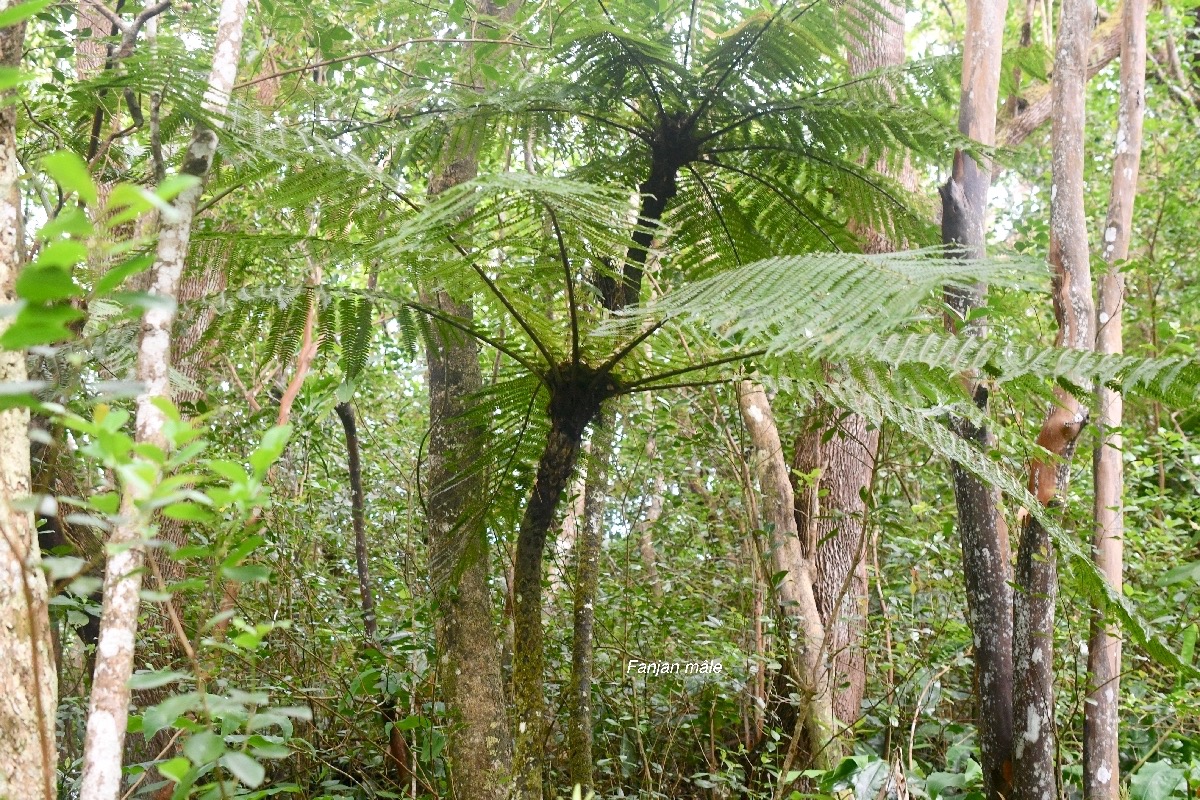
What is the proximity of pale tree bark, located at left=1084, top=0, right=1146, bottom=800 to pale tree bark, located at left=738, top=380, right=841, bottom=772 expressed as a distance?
0.86m

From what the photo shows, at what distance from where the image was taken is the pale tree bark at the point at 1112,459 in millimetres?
2523

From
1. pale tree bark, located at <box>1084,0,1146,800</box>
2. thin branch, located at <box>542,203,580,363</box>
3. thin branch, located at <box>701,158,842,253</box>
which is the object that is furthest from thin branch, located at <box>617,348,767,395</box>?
pale tree bark, located at <box>1084,0,1146,800</box>

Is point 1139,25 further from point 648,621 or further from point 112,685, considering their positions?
point 112,685

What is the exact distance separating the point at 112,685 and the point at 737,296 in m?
1.10

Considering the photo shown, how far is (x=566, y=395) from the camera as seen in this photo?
2.00 metres

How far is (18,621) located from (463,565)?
135cm

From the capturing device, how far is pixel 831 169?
2283 millimetres

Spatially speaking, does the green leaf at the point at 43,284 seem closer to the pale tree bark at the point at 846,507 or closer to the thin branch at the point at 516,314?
the thin branch at the point at 516,314

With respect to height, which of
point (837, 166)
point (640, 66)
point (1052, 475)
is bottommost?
point (1052, 475)

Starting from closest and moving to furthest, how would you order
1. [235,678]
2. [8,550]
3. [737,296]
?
1. [8,550]
2. [737,296]
3. [235,678]

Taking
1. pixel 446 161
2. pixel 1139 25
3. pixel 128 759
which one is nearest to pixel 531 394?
pixel 446 161

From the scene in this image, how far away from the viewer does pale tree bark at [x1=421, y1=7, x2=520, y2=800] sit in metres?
2.35

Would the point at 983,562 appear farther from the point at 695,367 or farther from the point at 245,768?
the point at 245,768

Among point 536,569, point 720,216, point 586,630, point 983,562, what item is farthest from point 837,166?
point 586,630
